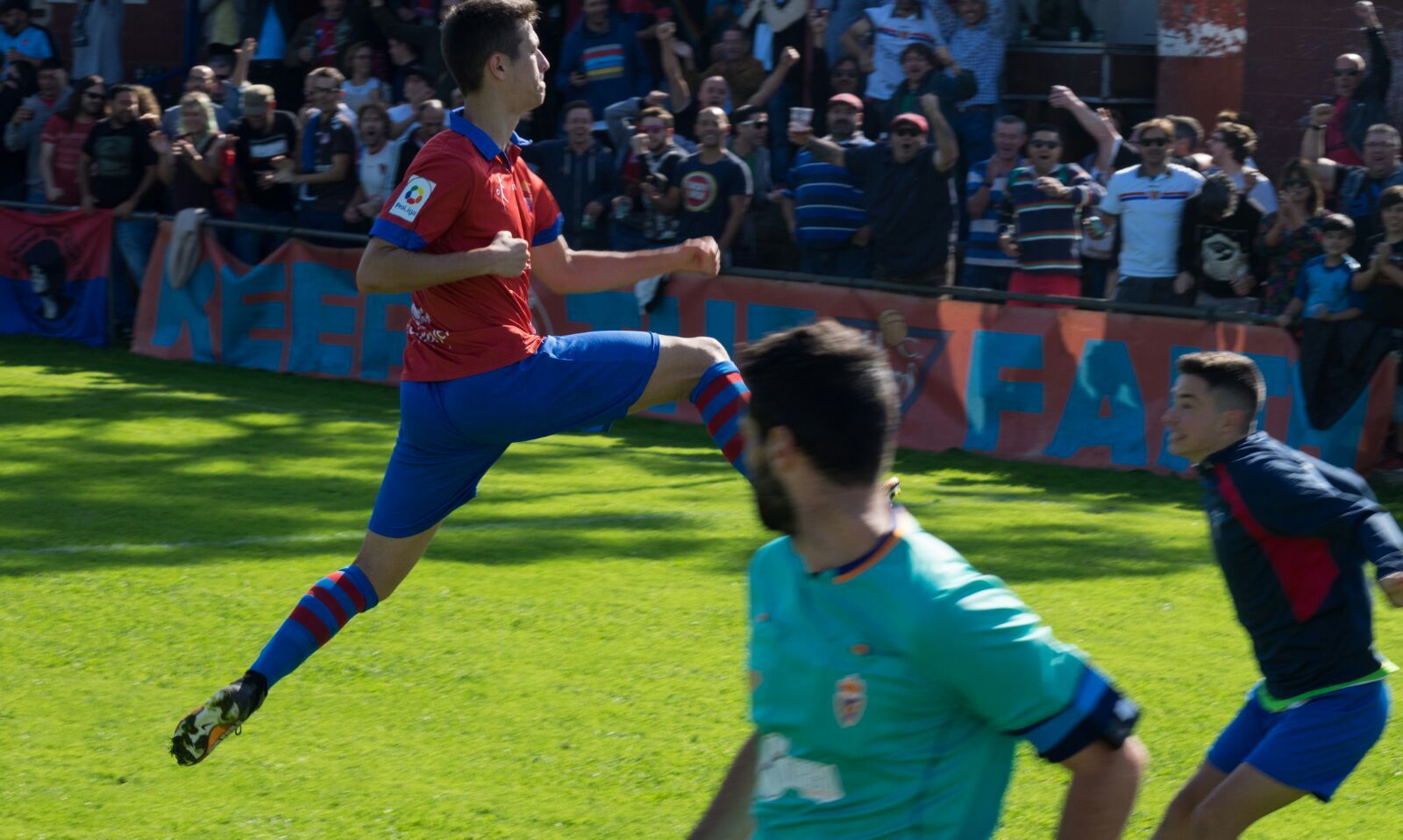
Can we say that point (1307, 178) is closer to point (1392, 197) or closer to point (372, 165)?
point (1392, 197)

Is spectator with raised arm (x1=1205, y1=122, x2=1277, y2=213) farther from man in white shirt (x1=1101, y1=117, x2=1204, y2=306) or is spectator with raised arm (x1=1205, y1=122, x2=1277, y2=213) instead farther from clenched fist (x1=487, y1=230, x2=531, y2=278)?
clenched fist (x1=487, y1=230, x2=531, y2=278)

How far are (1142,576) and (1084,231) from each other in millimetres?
4539

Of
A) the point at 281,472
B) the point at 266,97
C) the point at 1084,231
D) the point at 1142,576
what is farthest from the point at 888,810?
the point at 266,97

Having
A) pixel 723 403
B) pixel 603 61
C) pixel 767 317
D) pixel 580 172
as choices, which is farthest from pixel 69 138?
pixel 723 403

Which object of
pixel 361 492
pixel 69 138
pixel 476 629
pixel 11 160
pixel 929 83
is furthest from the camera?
pixel 11 160

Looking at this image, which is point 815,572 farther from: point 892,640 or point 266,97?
point 266,97

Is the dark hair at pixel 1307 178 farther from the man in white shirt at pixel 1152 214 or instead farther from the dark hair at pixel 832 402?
the dark hair at pixel 832 402

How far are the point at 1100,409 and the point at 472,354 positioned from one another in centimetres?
749

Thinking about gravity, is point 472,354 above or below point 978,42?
below

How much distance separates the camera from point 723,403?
502cm

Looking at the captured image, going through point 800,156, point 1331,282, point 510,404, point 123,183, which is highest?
point 800,156

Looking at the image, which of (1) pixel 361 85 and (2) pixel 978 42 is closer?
(2) pixel 978 42

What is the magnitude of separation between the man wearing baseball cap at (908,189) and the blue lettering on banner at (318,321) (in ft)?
14.2

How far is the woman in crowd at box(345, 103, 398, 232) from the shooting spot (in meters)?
15.1
